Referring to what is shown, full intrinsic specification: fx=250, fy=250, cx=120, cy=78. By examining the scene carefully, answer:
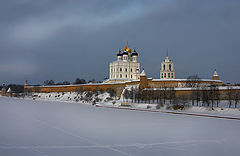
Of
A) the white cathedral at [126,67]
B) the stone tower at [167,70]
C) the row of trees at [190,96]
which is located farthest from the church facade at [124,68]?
the row of trees at [190,96]

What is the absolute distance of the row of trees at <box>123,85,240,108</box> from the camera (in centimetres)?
2197

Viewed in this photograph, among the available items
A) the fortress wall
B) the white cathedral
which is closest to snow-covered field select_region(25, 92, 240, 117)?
the fortress wall

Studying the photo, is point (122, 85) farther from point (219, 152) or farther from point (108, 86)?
point (219, 152)

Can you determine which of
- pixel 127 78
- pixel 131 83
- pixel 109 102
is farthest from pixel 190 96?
pixel 127 78

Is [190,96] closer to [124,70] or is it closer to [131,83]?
[131,83]

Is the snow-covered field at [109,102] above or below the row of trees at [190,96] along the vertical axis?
below

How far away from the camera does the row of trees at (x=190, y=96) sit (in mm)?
21969

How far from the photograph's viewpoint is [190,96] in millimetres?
25250

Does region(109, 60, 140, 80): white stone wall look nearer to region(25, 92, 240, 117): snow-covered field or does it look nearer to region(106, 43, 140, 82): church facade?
region(106, 43, 140, 82): church facade

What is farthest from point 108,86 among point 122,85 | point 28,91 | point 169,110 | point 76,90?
point 28,91

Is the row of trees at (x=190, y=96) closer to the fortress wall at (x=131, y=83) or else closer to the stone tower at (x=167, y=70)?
the fortress wall at (x=131, y=83)

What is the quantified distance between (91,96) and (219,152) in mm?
32661

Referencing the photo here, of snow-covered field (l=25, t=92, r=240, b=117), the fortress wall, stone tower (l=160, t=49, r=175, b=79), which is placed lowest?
snow-covered field (l=25, t=92, r=240, b=117)

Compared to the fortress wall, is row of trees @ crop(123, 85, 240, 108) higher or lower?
lower
